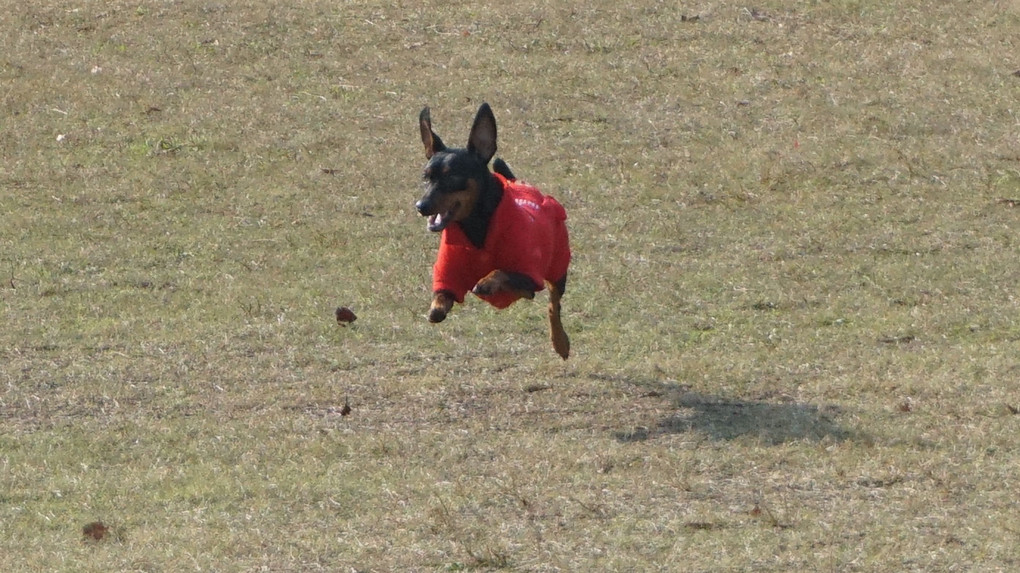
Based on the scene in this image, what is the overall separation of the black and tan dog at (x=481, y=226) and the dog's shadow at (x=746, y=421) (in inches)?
38.8

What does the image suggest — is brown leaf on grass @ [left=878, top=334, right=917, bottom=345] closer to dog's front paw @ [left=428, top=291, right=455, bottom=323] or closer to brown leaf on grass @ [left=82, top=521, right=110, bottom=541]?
dog's front paw @ [left=428, top=291, right=455, bottom=323]

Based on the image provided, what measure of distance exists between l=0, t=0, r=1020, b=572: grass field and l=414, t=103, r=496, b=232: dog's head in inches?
44.6

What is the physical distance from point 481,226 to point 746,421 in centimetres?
170

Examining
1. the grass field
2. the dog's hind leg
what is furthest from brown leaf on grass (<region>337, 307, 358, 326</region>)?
the dog's hind leg

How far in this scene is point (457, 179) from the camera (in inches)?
285

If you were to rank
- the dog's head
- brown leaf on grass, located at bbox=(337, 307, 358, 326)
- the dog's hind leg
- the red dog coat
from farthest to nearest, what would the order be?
brown leaf on grass, located at bbox=(337, 307, 358, 326) → the dog's hind leg → the red dog coat → the dog's head

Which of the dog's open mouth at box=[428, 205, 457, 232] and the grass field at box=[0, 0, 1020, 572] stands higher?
the dog's open mouth at box=[428, 205, 457, 232]

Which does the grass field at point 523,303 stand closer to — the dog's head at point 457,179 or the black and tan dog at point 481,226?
the black and tan dog at point 481,226

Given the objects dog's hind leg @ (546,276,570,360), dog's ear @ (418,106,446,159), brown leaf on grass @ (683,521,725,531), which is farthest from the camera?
dog's hind leg @ (546,276,570,360)

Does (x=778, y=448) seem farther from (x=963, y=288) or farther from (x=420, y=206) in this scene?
(x=963, y=288)

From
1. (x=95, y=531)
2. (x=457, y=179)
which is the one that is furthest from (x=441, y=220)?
(x=95, y=531)

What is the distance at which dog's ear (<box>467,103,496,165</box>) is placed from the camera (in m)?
7.46

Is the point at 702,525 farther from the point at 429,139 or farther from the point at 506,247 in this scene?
the point at 429,139

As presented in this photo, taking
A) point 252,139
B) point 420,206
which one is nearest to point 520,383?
point 420,206
